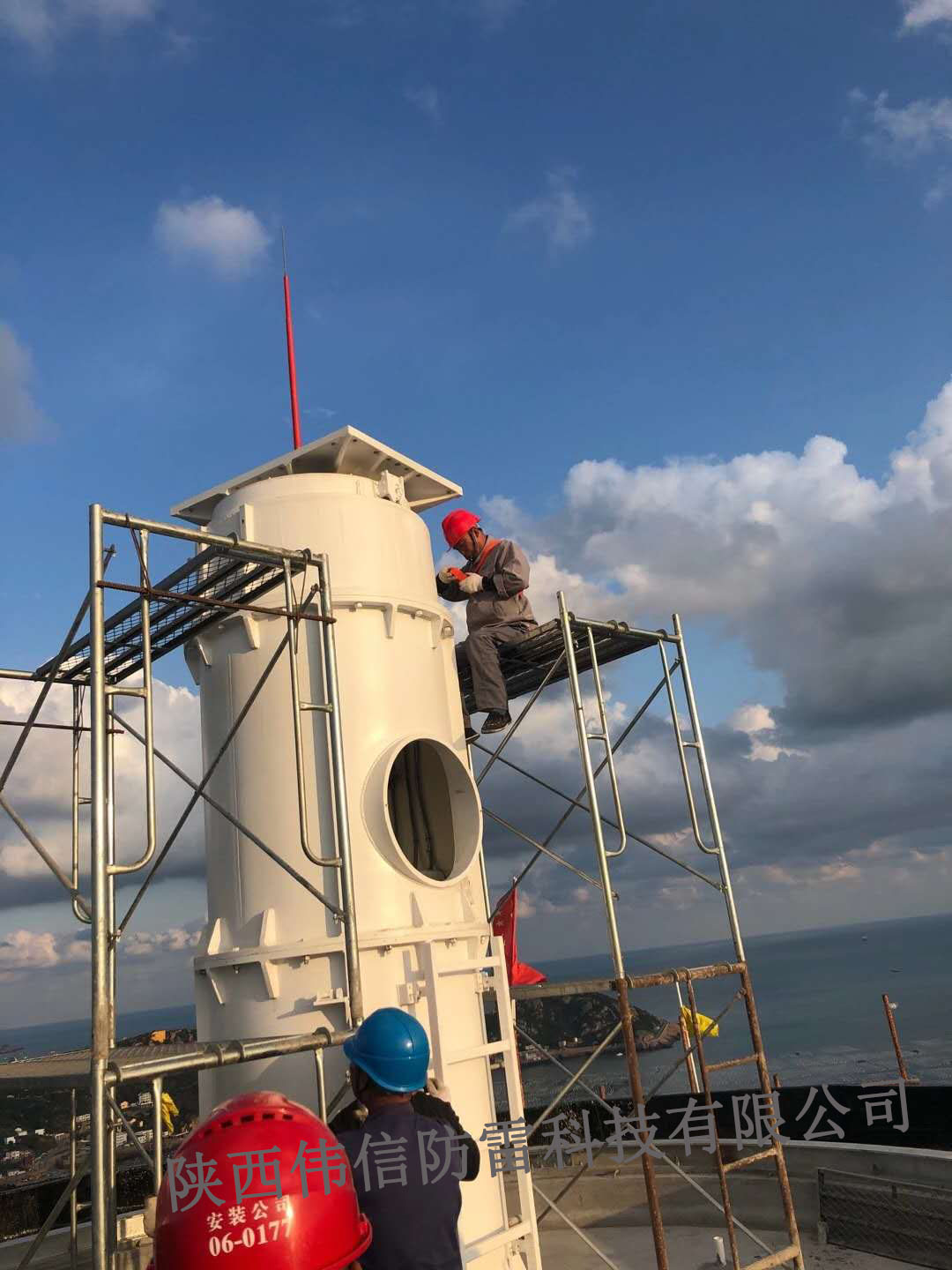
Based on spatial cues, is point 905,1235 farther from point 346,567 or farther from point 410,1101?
point 346,567

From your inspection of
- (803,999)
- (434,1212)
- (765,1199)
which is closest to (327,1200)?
(434,1212)

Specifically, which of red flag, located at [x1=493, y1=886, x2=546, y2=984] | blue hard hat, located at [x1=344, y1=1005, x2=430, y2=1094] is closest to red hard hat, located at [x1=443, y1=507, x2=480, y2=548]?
red flag, located at [x1=493, y1=886, x2=546, y2=984]

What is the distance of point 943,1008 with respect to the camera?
145625mm

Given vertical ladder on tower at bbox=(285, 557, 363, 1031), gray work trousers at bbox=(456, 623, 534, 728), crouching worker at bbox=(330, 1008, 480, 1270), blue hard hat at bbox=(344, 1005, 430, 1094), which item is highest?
gray work trousers at bbox=(456, 623, 534, 728)

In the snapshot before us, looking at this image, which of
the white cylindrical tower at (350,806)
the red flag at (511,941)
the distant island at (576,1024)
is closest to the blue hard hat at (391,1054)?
the white cylindrical tower at (350,806)

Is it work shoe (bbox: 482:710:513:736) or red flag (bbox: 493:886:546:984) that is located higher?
work shoe (bbox: 482:710:513:736)

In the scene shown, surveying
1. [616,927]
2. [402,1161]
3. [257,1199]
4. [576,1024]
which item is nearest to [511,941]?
[616,927]

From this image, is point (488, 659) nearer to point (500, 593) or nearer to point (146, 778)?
point (500, 593)

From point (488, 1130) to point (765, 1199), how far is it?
555cm

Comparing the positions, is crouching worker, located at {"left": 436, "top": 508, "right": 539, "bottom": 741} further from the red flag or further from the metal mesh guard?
the metal mesh guard

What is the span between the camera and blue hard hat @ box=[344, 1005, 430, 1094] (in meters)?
5.17

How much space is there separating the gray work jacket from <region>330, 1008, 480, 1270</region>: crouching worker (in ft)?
23.9

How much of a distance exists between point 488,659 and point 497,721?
0.78 meters

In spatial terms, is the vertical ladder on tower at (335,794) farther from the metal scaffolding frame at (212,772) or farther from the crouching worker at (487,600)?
the crouching worker at (487,600)
